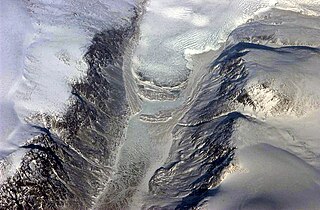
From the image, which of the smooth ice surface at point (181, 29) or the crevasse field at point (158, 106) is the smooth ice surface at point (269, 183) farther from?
the smooth ice surface at point (181, 29)

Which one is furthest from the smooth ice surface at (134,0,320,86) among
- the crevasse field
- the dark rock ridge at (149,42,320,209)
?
the dark rock ridge at (149,42,320,209)

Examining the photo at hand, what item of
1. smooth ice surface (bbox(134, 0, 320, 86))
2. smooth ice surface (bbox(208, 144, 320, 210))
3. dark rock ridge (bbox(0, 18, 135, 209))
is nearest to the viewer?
smooth ice surface (bbox(208, 144, 320, 210))

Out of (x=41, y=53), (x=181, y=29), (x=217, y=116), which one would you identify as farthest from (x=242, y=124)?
(x=41, y=53)

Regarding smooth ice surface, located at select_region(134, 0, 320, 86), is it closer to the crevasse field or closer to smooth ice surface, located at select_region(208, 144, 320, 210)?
the crevasse field

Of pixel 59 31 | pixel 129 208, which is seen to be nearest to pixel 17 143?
pixel 129 208

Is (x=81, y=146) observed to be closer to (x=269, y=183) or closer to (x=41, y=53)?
(x=41, y=53)
